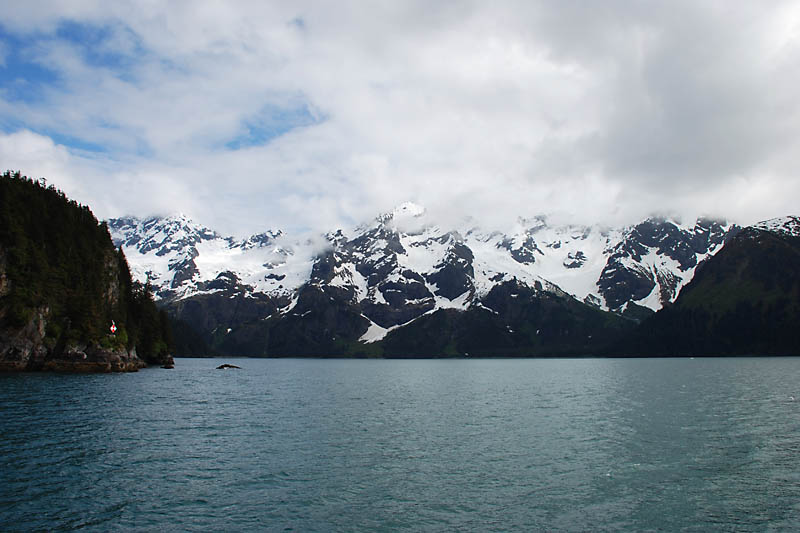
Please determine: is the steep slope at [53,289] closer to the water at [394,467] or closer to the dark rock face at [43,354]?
the dark rock face at [43,354]

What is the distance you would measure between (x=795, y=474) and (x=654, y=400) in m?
52.0

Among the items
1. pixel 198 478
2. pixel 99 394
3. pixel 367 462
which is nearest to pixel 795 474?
pixel 367 462

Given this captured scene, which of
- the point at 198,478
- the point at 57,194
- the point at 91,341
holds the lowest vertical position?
the point at 198,478

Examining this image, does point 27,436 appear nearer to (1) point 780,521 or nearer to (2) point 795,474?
(1) point 780,521

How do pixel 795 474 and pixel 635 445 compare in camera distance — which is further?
pixel 635 445

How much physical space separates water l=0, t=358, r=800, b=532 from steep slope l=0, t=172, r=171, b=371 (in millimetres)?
38483

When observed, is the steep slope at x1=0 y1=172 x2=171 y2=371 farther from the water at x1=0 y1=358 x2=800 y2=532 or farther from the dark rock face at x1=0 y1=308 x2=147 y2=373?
the water at x1=0 y1=358 x2=800 y2=532

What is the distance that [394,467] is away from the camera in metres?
46.5

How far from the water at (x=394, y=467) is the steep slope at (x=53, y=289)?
3848 cm

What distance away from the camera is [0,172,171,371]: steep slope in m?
115

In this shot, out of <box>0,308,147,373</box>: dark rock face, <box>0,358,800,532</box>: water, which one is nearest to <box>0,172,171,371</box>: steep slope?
<box>0,308,147,373</box>: dark rock face

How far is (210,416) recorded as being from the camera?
246ft

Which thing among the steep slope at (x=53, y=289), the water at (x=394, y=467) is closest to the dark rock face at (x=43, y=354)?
the steep slope at (x=53, y=289)

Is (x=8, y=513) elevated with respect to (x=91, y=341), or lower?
lower
